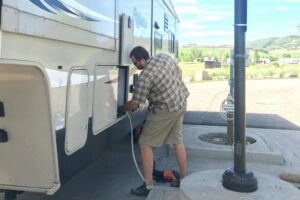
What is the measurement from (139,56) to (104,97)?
0.71 meters

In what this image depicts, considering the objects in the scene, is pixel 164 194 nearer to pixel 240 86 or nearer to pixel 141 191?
pixel 141 191

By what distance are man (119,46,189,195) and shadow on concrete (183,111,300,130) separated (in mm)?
4908

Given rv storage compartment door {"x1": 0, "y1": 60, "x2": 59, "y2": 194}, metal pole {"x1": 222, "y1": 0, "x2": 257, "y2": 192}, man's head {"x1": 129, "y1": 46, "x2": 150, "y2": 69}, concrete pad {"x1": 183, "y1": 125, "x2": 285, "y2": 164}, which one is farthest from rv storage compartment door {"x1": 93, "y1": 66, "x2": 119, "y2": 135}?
concrete pad {"x1": 183, "y1": 125, "x2": 285, "y2": 164}

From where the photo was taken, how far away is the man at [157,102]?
4.33 metres

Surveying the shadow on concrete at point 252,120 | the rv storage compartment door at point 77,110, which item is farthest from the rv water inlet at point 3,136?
the shadow on concrete at point 252,120

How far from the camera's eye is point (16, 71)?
2561 millimetres

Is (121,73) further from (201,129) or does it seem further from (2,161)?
(201,129)

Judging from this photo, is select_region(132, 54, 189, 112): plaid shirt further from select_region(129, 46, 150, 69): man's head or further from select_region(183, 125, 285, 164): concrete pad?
select_region(183, 125, 285, 164): concrete pad

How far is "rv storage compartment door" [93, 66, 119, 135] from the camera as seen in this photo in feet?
12.0

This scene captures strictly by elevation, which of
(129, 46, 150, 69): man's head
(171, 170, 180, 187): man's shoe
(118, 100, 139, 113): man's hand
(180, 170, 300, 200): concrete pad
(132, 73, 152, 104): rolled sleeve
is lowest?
(171, 170, 180, 187): man's shoe

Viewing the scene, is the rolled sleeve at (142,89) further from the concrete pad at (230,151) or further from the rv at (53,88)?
the concrete pad at (230,151)

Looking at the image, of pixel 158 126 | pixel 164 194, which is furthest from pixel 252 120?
pixel 164 194

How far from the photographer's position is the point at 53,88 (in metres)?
2.74

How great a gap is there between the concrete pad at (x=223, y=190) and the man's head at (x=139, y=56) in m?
1.27
